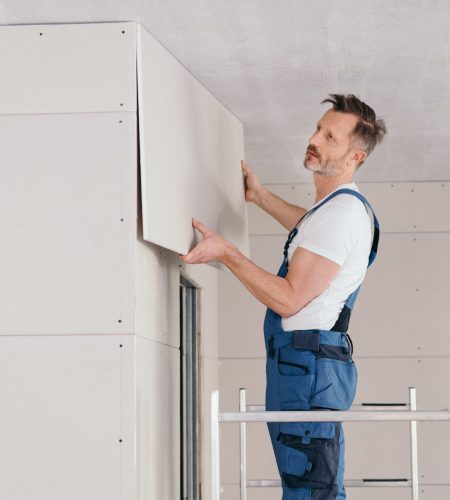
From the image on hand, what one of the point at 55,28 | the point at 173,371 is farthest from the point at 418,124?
the point at 55,28

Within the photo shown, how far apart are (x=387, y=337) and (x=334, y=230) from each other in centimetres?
210

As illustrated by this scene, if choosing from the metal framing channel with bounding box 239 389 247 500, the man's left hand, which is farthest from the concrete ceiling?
the metal framing channel with bounding box 239 389 247 500

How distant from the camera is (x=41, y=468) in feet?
8.95

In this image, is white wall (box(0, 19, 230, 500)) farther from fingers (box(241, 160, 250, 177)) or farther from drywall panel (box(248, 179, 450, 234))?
drywall panel (box(248, 179, 450, 234))

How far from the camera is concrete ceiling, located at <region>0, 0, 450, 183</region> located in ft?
9.23

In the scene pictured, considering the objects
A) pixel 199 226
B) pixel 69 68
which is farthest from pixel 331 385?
pixel 69 68

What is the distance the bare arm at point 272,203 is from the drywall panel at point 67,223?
1158mm

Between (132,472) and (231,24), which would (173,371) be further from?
(231,24)

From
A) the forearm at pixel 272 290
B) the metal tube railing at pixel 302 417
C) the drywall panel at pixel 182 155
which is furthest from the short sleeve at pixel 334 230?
the metal tube railing at pixel 302 417

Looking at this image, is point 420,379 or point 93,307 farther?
point 420,379

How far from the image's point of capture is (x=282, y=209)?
3908 millimetres

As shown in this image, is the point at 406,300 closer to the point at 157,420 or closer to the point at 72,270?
the point at 157,420

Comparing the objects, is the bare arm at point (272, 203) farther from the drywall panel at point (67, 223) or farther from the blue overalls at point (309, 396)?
the drywall panel at point (67, 223)

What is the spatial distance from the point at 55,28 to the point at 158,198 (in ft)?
1.88
